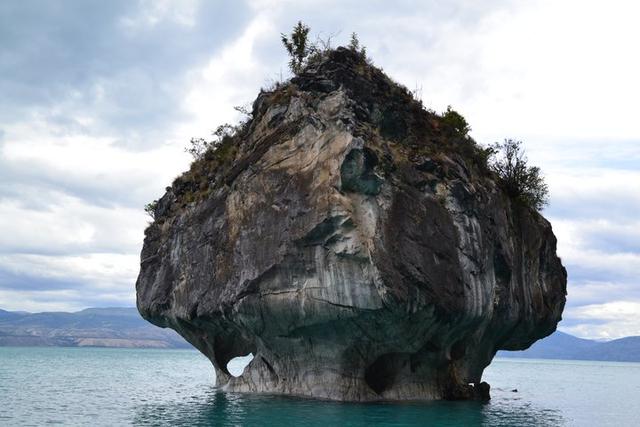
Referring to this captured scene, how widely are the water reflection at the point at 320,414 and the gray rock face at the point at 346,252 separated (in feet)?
6.02

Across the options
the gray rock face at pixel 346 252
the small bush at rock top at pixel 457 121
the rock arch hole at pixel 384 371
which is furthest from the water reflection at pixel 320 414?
the small bush at rock top at pixel 457 121

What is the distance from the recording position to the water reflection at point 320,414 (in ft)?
87.0

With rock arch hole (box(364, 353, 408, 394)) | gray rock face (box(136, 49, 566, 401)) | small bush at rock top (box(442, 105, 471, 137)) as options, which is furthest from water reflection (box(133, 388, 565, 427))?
small bush at rock top (box(442, 105, 471, 137))

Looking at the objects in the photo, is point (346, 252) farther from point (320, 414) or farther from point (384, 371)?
point (384, 371)

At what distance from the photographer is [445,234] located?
3219cm

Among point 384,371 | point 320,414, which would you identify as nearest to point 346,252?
point 320,414

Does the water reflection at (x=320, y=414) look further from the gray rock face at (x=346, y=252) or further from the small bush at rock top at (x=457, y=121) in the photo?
the small bush at rock top at (x=457, y=121)

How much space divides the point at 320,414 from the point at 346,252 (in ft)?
22.8

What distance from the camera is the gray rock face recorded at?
97.0 feet

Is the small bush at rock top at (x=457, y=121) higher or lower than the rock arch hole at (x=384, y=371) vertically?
higher

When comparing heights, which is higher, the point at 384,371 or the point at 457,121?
the point at 457,121

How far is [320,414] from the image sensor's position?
27.5 meters

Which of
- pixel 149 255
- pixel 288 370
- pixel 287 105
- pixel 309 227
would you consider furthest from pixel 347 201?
pixel 149 255

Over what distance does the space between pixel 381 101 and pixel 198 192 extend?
39.2ft
